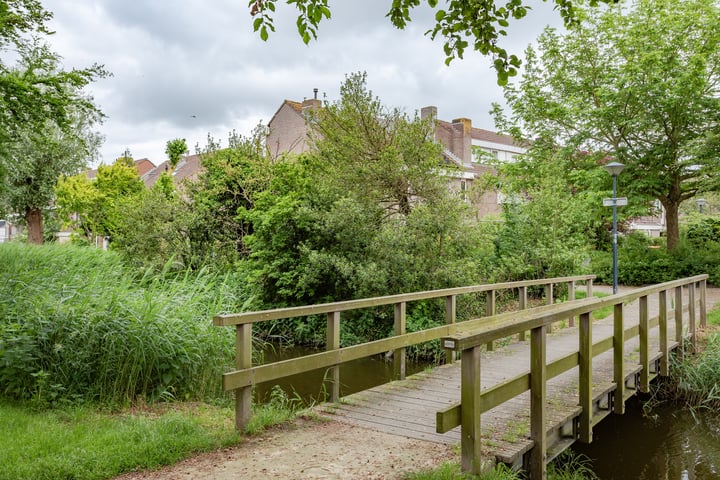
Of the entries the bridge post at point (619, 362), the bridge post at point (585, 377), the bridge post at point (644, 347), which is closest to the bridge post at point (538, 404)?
the bridge post at point (585, 377)

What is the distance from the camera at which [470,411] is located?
3922mm

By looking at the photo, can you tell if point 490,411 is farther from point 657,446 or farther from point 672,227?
point 672,227

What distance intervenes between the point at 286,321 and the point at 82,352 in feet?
27.3

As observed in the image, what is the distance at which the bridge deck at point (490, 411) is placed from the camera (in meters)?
4.73

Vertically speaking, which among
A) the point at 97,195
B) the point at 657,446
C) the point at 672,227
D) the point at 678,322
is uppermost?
the point at 97,195

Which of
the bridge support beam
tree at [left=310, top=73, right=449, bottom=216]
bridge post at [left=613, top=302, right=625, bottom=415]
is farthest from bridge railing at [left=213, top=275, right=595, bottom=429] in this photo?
tree at [left=310, top=73, right=449, bottom=216]

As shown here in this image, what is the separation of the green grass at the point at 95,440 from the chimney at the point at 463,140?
34789 mm

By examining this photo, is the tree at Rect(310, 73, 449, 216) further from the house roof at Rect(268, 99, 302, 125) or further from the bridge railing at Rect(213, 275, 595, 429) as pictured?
the house roof at Rect(268, 99, 302, 125)

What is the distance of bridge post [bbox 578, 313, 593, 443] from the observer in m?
5.39

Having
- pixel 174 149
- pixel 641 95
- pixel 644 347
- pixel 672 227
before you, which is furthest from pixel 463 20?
pixel 174 149

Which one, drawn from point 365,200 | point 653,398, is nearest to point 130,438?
point 653,398

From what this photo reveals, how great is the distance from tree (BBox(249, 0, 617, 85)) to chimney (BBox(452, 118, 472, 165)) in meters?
33.4

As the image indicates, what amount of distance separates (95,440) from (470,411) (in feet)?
9.42

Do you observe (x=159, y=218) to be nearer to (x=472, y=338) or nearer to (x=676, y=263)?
(x=472, y=338)
